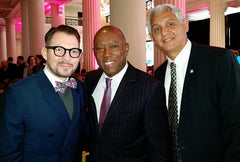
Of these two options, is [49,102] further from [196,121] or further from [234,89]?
[234,89]

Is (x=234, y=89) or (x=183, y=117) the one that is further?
(x=183, y=117)

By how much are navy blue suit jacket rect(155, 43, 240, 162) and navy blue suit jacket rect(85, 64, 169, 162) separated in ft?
0.57

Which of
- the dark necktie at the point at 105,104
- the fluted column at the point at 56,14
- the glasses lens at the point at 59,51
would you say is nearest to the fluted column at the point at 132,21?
the dark necktie at the point at 105,104

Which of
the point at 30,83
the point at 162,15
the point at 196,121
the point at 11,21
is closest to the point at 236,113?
the point at 196,121

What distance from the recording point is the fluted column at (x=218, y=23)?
11.2m

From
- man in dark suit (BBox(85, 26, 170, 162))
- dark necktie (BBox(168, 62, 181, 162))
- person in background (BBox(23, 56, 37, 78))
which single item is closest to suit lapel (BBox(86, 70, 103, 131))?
man in dark suit (BBox(85, 26, 170, 162))

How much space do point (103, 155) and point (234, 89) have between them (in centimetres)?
107

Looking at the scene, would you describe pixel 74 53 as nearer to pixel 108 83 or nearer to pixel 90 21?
pixel 108 83

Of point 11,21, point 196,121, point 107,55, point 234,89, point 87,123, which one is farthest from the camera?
point 11,21

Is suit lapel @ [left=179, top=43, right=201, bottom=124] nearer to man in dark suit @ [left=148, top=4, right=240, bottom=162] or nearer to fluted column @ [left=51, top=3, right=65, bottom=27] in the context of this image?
man in dark suit @ [left=148, top=4, right=240, bottom=162]

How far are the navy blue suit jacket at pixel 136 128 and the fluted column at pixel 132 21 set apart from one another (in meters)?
2.58

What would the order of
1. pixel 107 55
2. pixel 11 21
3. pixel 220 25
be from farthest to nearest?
1. pixel 11 21
2. pixel 220 25
3. pixel 107 55

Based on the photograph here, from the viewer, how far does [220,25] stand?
11312 millimetres

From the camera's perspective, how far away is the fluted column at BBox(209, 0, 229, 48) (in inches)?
440
